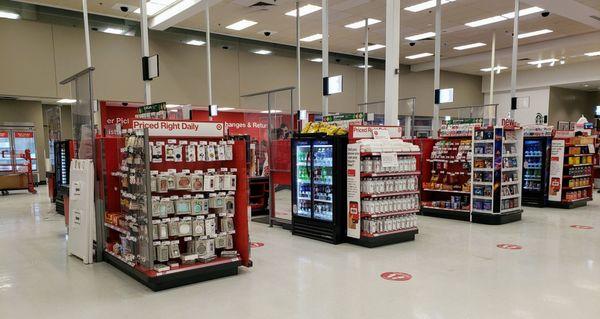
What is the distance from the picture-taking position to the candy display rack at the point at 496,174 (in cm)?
754

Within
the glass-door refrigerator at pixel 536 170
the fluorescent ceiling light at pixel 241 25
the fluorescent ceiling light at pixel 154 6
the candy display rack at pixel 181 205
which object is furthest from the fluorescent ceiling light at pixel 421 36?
the candy display rack at pixel 181 205

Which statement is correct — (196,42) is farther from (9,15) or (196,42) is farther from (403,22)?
(403,22)

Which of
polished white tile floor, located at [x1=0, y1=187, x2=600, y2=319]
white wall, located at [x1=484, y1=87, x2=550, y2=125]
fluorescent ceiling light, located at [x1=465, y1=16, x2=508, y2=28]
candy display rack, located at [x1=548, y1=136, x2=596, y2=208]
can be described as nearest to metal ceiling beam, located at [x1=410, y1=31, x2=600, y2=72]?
white wall, located at [x1=484, y1=87, x2=550, y2=125]

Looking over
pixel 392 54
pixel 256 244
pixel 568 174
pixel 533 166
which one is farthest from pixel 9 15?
pixel 568 174

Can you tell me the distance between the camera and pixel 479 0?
33.3 feet

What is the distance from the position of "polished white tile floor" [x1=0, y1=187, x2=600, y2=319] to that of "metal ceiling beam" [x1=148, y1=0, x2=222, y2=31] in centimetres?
600

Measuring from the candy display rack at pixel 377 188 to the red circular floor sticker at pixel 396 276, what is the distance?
3.76ft

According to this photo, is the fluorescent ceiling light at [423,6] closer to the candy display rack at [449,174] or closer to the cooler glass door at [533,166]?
the candy display rack at [449,174]

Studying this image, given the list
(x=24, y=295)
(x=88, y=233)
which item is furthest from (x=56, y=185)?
(x=24, y=295)

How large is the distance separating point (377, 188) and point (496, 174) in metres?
2.94

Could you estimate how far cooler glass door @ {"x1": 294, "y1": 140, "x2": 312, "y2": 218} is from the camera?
6617 millimetres

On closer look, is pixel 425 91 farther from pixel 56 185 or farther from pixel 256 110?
pixel 56 185

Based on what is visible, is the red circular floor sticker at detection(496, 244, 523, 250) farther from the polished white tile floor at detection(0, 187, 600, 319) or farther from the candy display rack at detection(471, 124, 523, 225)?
the candy display rack at detection(471, 124, 523, 225)

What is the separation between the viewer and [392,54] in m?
6.49
